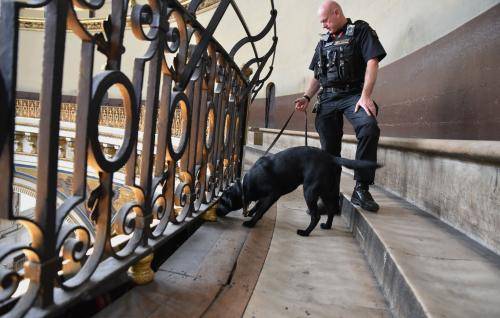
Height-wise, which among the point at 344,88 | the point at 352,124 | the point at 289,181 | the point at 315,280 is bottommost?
the point at 315,280

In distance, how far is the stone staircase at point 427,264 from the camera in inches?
32.6

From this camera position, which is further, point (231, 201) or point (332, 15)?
point (332, 15)

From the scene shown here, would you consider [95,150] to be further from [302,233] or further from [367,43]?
[367,43]

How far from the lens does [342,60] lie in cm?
197

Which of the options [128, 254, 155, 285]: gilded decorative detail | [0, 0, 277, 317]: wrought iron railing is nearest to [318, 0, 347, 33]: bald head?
[0, 0, 277, 317]: wrought iron railing

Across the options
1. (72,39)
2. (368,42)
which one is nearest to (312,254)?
(368,42)

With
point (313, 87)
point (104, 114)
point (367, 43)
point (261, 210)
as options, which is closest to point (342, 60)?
point (367, 43)

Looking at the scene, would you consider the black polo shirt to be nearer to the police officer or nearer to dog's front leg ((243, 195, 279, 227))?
the police officer

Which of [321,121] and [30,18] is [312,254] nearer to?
[321,121]

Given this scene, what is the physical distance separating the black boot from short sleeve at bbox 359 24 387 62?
689mm

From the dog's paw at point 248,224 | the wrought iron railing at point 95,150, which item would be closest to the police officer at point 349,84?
the dog's paw at point 248,224

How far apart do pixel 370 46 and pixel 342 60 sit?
172 mm

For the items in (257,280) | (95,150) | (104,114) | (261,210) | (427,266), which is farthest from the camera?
(104,114)

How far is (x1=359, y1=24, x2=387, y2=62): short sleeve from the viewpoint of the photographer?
1.84 metres
